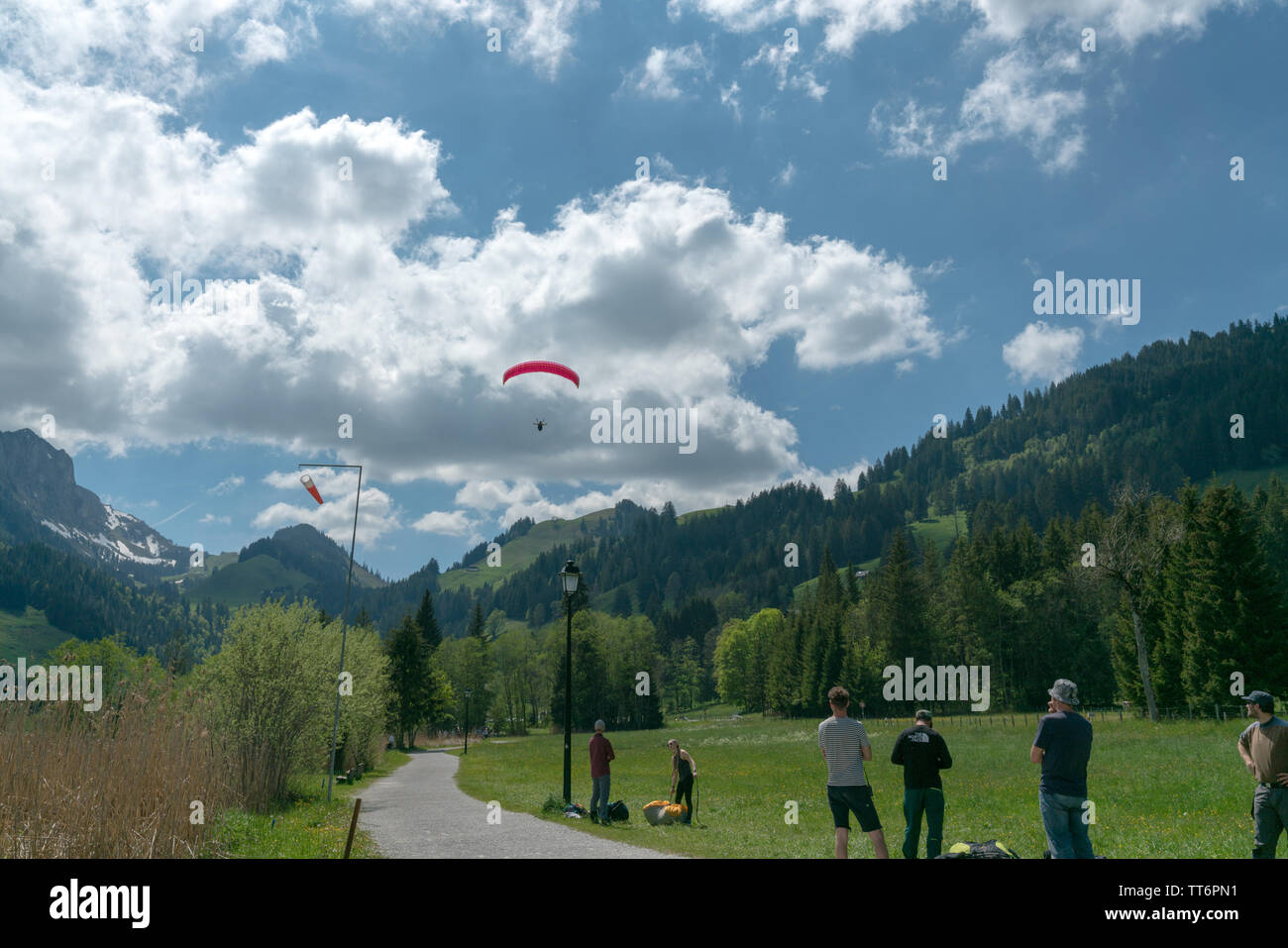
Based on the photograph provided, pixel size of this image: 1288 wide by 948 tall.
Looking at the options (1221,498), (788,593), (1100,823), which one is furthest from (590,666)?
(788,593)

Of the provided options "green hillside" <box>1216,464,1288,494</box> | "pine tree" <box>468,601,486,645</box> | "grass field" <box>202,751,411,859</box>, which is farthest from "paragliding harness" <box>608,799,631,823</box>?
"green hillside" <box>1216,464,1288,494</box>

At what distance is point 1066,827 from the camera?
847 centimetres

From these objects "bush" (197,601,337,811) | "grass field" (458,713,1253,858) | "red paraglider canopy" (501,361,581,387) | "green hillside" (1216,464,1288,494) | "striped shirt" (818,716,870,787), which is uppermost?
"green hillside" (1216,464,1288,494)

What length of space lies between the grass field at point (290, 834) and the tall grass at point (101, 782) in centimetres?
97

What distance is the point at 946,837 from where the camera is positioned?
49.9 feet

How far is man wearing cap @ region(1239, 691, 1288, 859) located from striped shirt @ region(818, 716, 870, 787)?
4377mm

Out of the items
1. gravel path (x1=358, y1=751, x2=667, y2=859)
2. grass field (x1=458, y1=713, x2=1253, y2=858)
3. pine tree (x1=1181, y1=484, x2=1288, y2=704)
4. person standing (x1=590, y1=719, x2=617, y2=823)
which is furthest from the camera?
pine tree (x1=1181, y1=484, x2=1288, y2=704)

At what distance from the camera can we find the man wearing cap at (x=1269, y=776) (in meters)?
8.81

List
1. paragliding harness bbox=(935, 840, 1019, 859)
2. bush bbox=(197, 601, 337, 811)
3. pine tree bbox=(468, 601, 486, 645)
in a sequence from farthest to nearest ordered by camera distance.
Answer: pine tree bbox=(468, 601, 486, 645)
bush bbox=(197, 601, 337, 811)
paragliding harness bbox=(935, 840, 1019, 859)

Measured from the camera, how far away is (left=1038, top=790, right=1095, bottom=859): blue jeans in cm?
845

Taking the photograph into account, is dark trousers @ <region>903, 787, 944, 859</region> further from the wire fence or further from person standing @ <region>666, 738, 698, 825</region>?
the wire fence
